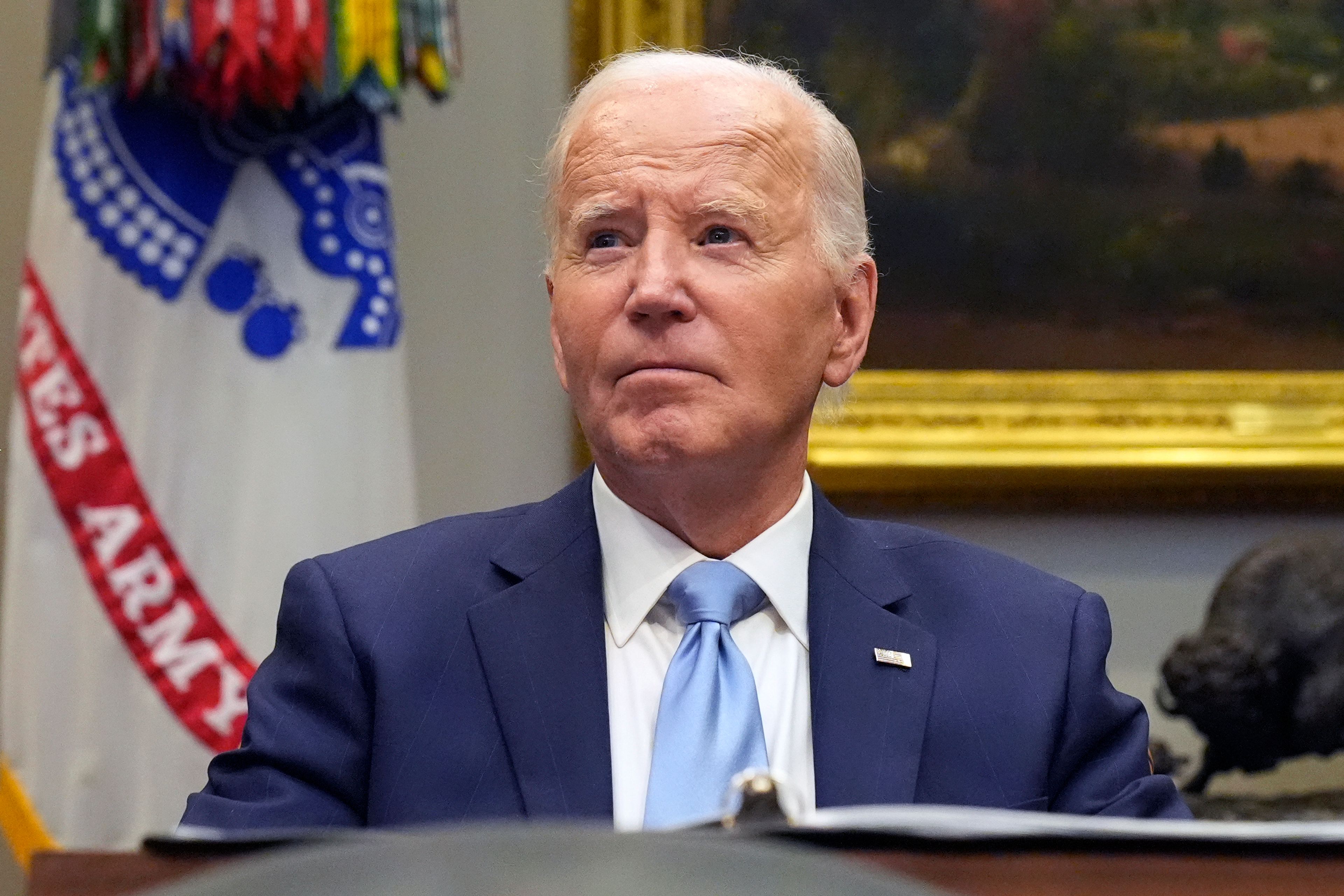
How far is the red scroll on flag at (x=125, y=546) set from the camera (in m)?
3.14

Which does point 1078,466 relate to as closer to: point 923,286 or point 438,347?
point 923,286

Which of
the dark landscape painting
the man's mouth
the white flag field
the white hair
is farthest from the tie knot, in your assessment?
the dark landscape painting

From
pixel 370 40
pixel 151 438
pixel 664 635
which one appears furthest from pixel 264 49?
pixel 664 635

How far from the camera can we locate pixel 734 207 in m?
1.96

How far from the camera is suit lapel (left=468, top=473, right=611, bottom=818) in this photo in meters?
1.73

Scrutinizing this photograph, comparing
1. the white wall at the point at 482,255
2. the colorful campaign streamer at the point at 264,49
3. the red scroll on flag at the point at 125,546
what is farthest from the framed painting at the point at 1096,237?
the red scroll on flag at the point at 125,546

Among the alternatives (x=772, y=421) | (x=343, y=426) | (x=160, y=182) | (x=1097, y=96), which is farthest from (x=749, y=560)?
(x=1097, y=96)

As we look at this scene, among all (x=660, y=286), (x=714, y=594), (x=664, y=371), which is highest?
(x=660, y=286)

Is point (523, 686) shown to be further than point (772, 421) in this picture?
No

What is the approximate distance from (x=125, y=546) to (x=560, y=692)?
66.4 inches

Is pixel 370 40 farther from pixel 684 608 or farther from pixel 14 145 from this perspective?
pixel 684 608

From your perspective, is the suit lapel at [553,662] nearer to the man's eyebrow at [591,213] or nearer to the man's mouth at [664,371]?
the man's mouth at [664,371]

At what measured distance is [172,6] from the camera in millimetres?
2926

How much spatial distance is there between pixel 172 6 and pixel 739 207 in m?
1.53
